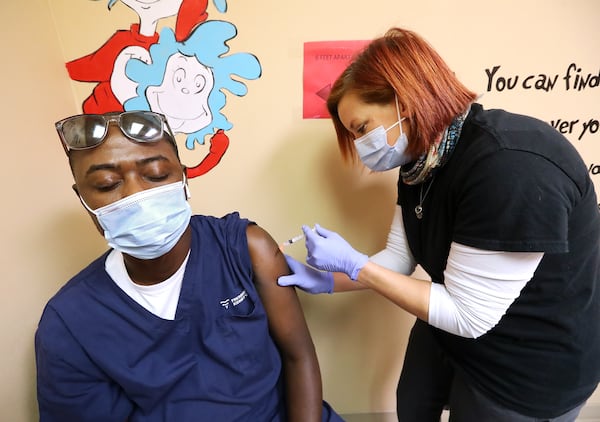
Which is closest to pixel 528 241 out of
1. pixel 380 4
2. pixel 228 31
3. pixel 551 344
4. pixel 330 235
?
pixel 551 344

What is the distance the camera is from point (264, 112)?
1.11m

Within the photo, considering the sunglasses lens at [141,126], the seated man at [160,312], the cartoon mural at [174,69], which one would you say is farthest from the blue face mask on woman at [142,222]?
the cartoon mural at [174,69]

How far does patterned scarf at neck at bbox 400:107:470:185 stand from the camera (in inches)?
30.2

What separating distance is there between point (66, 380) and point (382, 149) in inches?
36.7

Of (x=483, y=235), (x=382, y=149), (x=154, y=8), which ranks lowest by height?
(x=483, y=235)

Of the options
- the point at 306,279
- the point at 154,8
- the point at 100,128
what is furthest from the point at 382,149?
the point at 154,8

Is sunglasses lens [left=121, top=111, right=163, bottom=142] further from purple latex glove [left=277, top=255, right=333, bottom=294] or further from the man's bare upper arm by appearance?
purple latex glove [left=277, top=255, right=333, bottom=294]

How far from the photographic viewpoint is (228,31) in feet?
3.38

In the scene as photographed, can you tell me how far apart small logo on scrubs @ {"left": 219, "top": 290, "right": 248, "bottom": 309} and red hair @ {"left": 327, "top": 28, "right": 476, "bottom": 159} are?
57 centimetres

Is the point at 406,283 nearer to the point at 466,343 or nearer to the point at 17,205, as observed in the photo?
the point at 466,343

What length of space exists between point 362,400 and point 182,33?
5.25 feet

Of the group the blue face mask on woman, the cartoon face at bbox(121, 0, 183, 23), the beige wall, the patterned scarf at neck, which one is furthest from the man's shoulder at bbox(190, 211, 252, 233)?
the cartoon face at bbox(121, 0, 183, 23)

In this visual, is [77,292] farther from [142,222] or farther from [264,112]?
[264,112]

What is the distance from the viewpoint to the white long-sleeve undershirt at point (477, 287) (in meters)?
0.67
